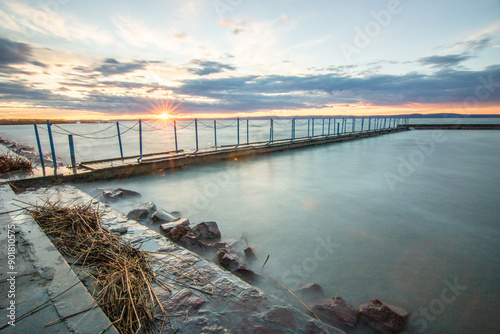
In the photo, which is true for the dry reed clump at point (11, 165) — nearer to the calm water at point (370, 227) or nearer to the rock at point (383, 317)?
the calm water at point (370, 227)

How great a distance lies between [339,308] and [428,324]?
888 mm

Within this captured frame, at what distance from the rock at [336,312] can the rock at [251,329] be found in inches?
29.2

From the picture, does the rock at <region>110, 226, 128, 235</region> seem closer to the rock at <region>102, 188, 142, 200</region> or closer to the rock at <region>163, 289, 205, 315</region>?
the rock at <region>163, 289, 205, 315</region>

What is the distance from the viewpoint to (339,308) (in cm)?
227

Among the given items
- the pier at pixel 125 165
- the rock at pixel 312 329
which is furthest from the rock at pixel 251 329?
the pier at pixel 125 165

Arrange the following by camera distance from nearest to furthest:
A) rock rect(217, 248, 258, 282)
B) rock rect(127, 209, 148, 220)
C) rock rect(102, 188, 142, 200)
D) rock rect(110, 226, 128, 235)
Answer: rock rect(217, 248, 258, 282)
rock rect(110, 226, 128, 235)
rock rect(127, 209, 148, 220)
rock rect(102, 188, 142, 200)

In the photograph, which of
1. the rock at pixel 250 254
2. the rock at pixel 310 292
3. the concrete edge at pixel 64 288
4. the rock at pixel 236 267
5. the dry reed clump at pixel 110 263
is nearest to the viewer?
the concrete edge at pixel 64 288

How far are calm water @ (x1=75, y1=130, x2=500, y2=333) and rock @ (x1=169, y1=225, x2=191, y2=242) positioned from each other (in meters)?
0.80

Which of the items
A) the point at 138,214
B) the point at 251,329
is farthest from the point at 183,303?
the point at 138,214

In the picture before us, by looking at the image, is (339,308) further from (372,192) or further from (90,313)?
(372,192)

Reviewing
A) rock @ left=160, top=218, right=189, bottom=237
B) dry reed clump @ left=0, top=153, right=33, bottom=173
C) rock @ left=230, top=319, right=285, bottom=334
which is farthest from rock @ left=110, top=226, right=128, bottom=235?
dry reed clump @ left=0, top=153, right=33, bottom=173

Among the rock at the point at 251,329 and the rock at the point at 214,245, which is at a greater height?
the rock at the point at 251,329

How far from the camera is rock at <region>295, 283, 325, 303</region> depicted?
8.38 ft

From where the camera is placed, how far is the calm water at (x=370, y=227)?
2.65 meters
